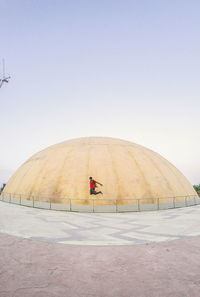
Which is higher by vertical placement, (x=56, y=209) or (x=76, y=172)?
(x=76, y=172)

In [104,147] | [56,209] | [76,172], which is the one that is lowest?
[56,209]

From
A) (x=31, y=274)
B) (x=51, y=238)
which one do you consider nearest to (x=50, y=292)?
(x=31, y=274)

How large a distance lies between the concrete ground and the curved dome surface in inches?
396

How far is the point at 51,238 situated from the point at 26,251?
1.61 meters

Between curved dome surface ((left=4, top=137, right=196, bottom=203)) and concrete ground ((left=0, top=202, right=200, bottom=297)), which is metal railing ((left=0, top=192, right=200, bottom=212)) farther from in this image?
concrete ground ((left=0, top=202, right=200, bottom=297))

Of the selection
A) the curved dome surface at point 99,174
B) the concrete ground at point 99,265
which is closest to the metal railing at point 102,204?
the curved dome surface at point 99,174

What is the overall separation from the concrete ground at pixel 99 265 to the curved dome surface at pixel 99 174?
1006 cm

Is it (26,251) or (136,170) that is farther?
(136,170)

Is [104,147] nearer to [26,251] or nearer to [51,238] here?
[51,238]

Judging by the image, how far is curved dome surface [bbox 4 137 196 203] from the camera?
737 inches

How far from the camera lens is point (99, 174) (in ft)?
63.9

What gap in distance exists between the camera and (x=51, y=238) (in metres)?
7.91

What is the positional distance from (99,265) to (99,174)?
1402 cm

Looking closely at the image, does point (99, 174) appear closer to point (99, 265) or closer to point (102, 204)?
point (102, 204)
